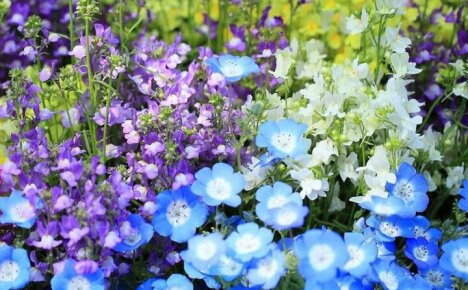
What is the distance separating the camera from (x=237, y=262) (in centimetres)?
165

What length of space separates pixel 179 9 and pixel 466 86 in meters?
1.14

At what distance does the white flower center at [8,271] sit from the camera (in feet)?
5.65

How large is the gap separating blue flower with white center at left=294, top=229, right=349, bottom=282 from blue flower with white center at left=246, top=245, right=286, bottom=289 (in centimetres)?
4

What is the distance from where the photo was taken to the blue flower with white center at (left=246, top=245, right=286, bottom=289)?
1.58 meters

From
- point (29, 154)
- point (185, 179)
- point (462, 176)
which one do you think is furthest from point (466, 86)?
point (29, 154)

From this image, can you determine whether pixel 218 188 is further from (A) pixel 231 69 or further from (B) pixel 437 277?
(B) pixel 437 277

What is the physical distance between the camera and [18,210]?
177 centimetres

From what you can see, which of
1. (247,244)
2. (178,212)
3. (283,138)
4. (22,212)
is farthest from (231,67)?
(22,212)

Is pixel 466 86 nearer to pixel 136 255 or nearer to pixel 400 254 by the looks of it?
pixel 400 254

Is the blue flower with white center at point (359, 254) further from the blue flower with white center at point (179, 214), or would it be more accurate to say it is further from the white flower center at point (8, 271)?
the white flower center at point (8, 271)

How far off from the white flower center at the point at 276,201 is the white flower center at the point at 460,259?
40 cm

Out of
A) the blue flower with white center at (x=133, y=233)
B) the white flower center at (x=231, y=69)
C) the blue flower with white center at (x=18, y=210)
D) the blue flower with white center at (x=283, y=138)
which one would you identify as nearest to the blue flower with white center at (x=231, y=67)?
the white flower center at (x=231, y=69)

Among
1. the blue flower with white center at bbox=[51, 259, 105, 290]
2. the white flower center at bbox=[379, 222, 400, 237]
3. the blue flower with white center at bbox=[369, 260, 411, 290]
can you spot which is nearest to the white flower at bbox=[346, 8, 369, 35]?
the white flower center at bbox=[379, 222, 400, 237]

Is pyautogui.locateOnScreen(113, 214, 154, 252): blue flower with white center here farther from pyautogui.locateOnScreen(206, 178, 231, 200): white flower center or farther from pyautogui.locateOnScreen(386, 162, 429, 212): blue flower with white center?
pyautogui.locateOnScreen(386, 162, 429, 212): blue flower with white center
